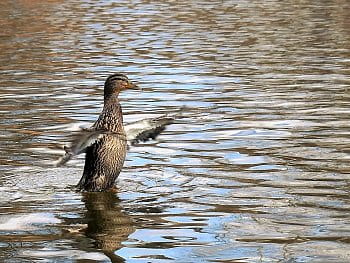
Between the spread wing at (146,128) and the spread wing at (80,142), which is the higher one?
the spread wing at (80,142)

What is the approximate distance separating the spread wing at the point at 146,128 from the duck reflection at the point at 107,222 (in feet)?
2.53

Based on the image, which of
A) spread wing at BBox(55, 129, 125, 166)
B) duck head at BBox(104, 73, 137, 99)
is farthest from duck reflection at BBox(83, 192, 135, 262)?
duck head at BBox(104, 73, 137, 99)

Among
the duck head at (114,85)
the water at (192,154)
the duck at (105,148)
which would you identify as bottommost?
the water at (192,154)

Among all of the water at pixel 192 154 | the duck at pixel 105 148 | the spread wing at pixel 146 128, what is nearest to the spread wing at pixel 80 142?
the duck at pixel 105 148

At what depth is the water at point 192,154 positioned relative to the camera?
Result: 7.52 metres

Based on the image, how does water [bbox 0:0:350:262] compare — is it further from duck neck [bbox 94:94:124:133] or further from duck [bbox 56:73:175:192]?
duck neck [bbox 94:94:124:133]

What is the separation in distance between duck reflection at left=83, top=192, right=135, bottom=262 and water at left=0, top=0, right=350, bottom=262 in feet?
0.05

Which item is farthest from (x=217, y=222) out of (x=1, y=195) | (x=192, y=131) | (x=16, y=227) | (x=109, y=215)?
(x=192, y=131)

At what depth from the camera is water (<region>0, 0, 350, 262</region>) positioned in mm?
7520

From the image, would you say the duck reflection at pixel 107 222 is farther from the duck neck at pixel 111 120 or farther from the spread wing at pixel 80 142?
the duck neck at pixel 111 120

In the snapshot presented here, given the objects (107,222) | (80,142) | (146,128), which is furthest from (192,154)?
(107,222)

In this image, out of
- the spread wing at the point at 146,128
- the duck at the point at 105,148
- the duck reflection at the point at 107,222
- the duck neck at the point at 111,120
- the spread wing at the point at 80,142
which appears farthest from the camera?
the spread wing at the point at 146,128

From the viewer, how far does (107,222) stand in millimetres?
8289

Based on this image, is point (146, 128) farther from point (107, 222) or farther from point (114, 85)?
point (107, 222)
